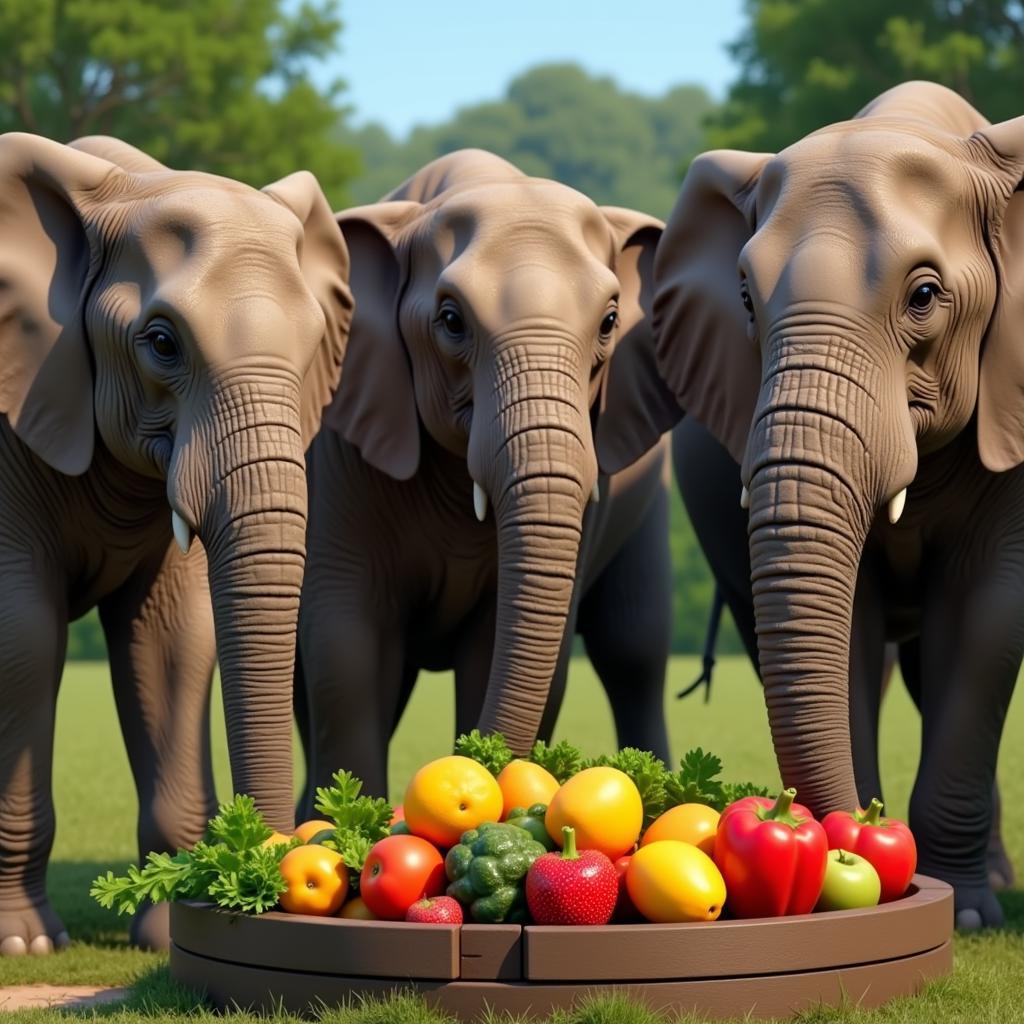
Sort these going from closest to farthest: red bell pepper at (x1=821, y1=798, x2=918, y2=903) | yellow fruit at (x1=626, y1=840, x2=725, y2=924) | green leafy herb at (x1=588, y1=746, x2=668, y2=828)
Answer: yellow fruit at (x1=626, y1=840, x2=725, y2=924)
red bell pepper at (x1=821, y1=798, x2=918, y2=903)
green leafy herb at (x1=588, y1=746, x2=668, y2=828)

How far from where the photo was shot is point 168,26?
38.9 meters

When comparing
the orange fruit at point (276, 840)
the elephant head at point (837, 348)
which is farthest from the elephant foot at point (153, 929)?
the elephant head at point (837, 348)

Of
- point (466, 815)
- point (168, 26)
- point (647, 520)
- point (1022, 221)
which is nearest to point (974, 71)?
point (168, 26)

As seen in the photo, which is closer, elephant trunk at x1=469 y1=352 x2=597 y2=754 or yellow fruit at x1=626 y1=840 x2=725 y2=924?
yellow fruit at x1=626 y1=840 x2=725 y2=924

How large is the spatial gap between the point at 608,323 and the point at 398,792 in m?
6.83

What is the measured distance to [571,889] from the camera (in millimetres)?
5816

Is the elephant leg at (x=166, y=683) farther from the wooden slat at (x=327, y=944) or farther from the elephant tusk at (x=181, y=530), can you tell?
the wooden slat at (x=327, y=944)

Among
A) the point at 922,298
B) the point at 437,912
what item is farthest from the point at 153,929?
the point at 922,298

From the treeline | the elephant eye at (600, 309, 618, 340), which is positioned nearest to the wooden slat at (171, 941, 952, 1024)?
the elephant eye at (600, 309, 618, 340)

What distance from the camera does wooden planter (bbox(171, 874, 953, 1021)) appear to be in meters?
5.73

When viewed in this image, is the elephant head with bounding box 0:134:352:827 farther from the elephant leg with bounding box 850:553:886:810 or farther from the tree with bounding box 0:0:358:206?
the tree with bounding box 0:0:358:206

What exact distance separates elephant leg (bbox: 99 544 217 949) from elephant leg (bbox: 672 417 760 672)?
2598 mm

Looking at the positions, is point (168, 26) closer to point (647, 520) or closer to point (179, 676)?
point (647, 520)

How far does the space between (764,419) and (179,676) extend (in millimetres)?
2978
